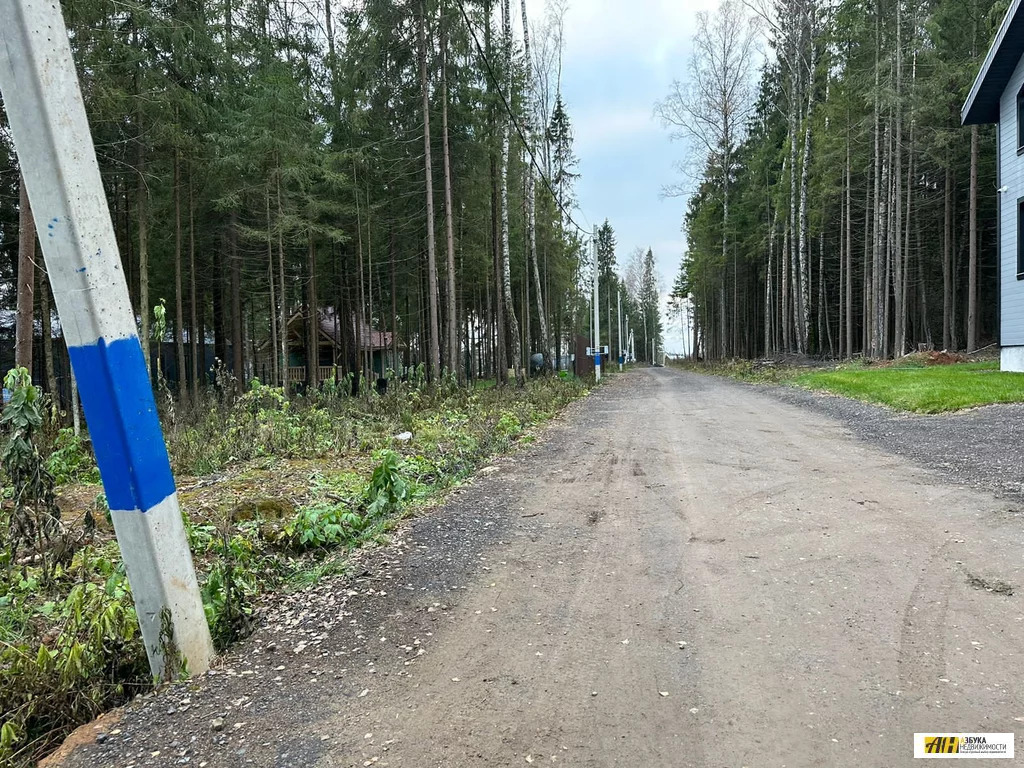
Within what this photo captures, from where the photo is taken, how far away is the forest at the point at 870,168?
20281 millimetres

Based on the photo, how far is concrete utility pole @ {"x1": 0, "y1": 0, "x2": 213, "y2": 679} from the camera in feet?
7.19

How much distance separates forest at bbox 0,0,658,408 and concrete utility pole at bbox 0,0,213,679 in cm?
790

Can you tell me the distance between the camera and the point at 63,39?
229 cm

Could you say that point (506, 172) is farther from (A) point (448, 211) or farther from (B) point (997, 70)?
(B) point (997, 70)

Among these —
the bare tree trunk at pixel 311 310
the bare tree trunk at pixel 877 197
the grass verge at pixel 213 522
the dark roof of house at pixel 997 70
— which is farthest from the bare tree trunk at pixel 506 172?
the dark roof of house at pixel 997 70

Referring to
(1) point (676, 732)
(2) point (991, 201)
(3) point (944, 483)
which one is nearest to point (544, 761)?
(1) point (676, 732)

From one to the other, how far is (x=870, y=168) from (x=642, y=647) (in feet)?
94.8

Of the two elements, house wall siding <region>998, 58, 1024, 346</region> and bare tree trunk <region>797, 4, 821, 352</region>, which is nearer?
house wall siding <region>998, 58, 1024, 346</region>

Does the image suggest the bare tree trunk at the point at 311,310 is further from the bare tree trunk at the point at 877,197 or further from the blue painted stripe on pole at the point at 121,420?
the bare tree trunk at the point at 877,197

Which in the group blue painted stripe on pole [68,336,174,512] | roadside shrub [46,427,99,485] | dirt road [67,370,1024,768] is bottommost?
dirt road [67,370,1024,768]

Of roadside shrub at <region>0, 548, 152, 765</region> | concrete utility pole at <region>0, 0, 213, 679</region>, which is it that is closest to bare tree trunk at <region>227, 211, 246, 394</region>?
roadside shrub at <region>0, 548, 152, 765</region>

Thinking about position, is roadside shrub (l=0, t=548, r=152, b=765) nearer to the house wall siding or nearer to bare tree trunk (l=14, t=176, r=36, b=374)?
bare tree trunk (l=14, t=176, r=36, b=374)

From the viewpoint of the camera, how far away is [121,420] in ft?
7.71

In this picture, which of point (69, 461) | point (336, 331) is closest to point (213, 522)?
point (69, 461)
